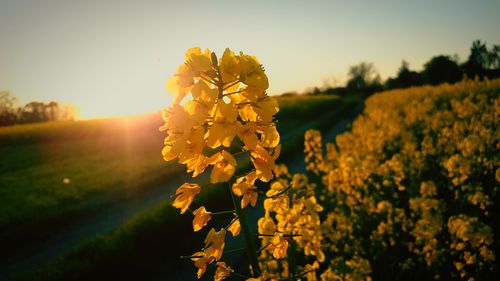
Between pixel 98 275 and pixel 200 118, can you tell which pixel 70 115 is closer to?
pixel 98 275

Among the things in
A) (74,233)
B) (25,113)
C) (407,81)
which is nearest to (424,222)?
(74,233)

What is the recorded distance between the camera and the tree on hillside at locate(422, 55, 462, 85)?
47906mm

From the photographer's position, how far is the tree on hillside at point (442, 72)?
47906mm

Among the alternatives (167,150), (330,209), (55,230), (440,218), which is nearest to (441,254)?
(440,218)

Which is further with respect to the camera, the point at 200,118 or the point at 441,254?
the point at 441,254

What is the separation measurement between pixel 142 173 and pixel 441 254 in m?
12.6

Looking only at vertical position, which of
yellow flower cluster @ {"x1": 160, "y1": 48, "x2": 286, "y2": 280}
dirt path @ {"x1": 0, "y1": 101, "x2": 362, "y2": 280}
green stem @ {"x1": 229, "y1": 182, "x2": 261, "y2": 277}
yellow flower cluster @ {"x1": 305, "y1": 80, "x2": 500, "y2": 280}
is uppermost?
yellow flower cluster @ {"x1": 160, "y1": 48, "x2": 286, "y2": 280}

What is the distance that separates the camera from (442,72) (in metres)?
51.4

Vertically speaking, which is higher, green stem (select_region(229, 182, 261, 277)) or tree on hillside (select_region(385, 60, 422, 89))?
tree on hillside (select_region(385, 60, 422, 89))

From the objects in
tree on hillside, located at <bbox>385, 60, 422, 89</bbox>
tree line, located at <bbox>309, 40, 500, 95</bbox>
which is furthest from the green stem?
tree on hillside, located at <bbox>385, 60, 422, 89</bbox>

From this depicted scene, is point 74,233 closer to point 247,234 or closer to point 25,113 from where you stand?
point 247,234

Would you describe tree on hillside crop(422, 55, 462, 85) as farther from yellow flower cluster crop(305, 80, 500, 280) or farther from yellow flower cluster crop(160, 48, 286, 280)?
yellow flower cluster crop(160, 48, 286, 280)

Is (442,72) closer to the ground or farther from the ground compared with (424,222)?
farther from the ground

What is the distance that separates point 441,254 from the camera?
16.4 feet
